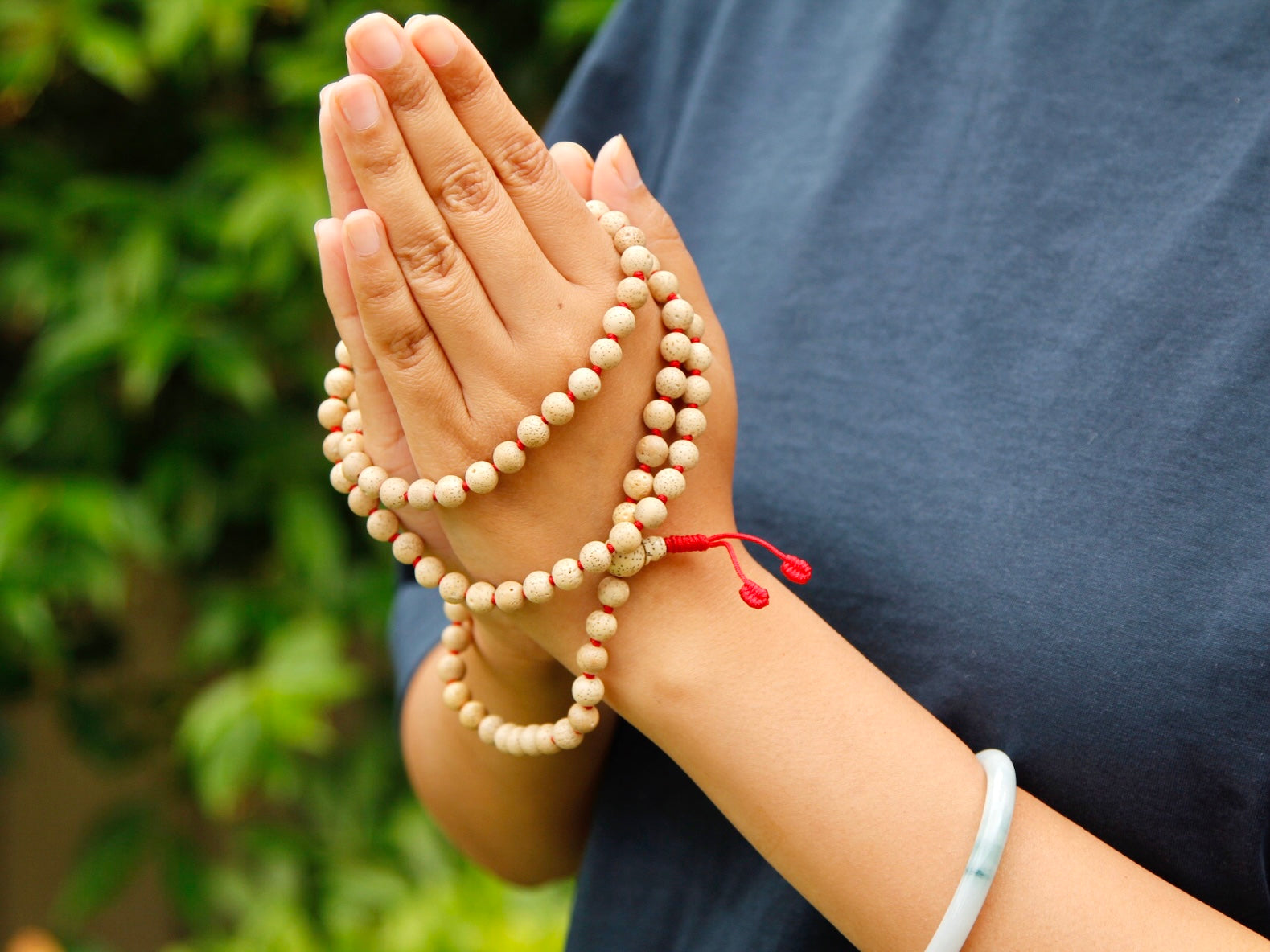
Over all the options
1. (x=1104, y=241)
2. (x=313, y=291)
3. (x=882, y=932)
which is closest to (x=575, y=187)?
(x=1104, y=241)

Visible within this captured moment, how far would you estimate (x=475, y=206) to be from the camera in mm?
683

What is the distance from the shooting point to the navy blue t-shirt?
72cm

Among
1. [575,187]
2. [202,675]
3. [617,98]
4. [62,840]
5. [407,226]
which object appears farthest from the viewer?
[62,840]

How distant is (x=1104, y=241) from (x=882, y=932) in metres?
0.58

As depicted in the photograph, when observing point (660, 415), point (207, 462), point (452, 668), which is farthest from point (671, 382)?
point (207, 462)

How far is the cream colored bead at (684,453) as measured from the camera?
2.34 ft

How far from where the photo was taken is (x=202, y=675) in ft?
7.47

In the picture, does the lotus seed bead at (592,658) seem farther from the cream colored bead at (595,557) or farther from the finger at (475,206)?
the finger at (475,206)

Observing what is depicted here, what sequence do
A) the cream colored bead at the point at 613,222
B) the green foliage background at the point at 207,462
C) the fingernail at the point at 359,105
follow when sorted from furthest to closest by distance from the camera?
the green foliage background at the point at 207,462
the cream colored bead at the point at 613,222
the fingernail at the point at 359,105

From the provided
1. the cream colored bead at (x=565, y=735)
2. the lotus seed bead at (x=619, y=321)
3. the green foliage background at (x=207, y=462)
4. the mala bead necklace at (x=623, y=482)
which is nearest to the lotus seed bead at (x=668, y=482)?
the mala bead necklace at (x=623, y=482)

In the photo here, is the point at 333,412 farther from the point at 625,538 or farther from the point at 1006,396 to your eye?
the point at 1006,396

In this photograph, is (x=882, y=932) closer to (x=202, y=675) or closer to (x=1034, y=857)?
(x=1034, y=857)

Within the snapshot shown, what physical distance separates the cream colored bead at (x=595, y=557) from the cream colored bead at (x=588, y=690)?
0.30ft

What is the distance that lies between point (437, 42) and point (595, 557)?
354 millimetres
